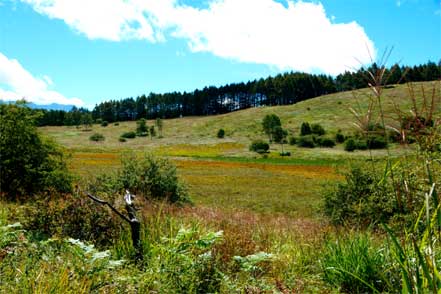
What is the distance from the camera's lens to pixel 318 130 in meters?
98.2

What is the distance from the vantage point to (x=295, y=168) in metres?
53.4

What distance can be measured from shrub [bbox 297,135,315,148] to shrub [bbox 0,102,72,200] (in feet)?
251

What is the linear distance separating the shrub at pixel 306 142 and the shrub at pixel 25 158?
76.6 metres

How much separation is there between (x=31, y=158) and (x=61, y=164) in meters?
1.18

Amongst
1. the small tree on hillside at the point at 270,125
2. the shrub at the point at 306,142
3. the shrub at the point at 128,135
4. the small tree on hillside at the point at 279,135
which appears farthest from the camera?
the shrub at the point at 128,135

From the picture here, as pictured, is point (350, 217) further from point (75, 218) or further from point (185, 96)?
point (185, 96)

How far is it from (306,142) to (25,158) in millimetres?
78425

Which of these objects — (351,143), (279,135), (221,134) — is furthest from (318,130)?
(351,143)

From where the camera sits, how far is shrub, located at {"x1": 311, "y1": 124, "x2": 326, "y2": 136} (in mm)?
97250

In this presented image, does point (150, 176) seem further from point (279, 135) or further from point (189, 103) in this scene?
point (189, 103)

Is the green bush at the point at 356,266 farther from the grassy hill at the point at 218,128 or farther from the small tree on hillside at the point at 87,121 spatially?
the small tree on hillside at the point at 87,121

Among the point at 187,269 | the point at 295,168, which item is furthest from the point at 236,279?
the point at 295,168

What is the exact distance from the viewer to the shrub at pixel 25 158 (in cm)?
1437

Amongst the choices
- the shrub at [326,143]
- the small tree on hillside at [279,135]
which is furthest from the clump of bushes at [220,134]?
the shrub at [326,143]
